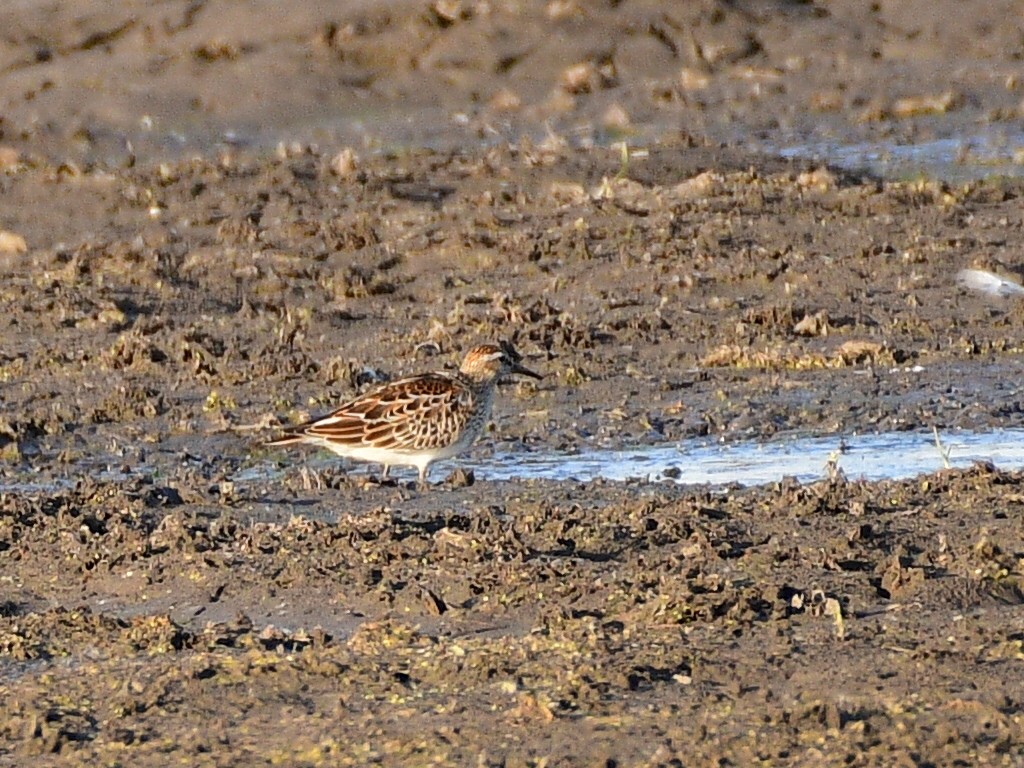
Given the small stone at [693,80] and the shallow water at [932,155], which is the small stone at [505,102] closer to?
the small stone at [693,80]

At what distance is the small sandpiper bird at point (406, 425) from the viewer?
10531 millimetres

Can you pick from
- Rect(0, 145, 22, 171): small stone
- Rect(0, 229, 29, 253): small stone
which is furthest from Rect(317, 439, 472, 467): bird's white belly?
Rect(0, 145, 22, 171): small stone

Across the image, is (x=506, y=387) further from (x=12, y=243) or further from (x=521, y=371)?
(x=12, y=243)

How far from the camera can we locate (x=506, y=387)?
12656 mm

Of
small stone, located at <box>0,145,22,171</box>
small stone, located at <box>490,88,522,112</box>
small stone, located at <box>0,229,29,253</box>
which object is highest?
small stone, located at <box>0,229,29,253</box>

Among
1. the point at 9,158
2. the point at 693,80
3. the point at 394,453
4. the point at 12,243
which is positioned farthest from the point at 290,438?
the point at 693,80

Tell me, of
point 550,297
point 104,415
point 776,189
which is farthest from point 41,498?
point 776,189

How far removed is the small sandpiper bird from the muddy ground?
0.17 m

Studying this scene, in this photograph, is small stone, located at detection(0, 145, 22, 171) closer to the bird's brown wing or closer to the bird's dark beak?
the bird's dark beak

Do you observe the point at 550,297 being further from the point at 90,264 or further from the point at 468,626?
the point at 468,626

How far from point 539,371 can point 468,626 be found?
549 cm

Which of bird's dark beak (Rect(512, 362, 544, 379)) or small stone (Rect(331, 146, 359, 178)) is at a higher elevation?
bird's dark beak (Rect(512, 362, 544, 379))

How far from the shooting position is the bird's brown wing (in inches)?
414

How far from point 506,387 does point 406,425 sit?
220 cm
